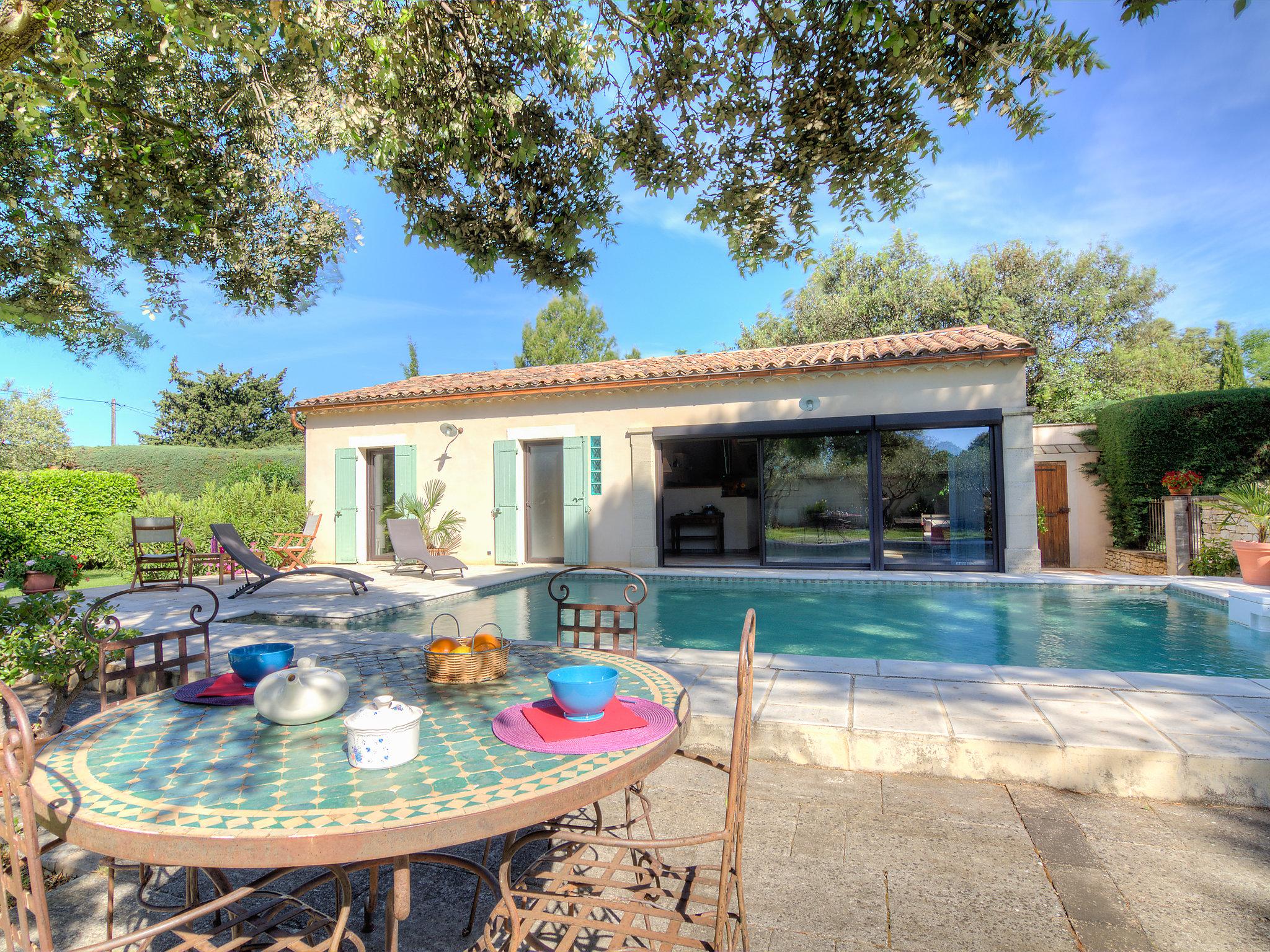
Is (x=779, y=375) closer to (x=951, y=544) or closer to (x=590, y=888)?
(x=951, y=544)

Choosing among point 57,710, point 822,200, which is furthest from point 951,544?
point 57,710

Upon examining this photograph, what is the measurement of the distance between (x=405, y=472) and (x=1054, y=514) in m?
11.7

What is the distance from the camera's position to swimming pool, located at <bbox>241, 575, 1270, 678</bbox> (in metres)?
5.13

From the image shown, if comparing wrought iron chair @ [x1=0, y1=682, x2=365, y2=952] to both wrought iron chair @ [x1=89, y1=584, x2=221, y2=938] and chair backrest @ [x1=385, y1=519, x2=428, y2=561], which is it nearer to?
wrought iron chair @ [x1=89, y1=584, x2=221, y2=938]

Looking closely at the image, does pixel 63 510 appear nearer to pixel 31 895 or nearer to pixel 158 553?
pixel 158 553

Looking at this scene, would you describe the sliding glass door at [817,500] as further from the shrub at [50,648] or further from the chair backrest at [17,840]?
the chair backrest at [17,840]

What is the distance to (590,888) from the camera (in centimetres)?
179

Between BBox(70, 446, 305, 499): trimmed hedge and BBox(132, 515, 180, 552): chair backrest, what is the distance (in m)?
5.21

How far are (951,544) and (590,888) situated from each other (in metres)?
9.33

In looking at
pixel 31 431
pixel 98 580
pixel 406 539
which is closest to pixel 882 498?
pixel 406 539

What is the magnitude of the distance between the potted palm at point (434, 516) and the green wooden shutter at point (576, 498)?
197 cm

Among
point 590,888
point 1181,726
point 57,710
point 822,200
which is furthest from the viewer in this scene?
point 822,200

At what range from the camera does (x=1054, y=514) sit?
A: 38.2 feet

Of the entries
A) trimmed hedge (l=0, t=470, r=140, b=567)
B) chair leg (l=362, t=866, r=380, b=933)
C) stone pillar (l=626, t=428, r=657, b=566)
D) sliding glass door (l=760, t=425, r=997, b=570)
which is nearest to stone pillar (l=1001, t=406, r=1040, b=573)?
Answer: sliding glass door (l=760, t=425, r=997, b=570)
